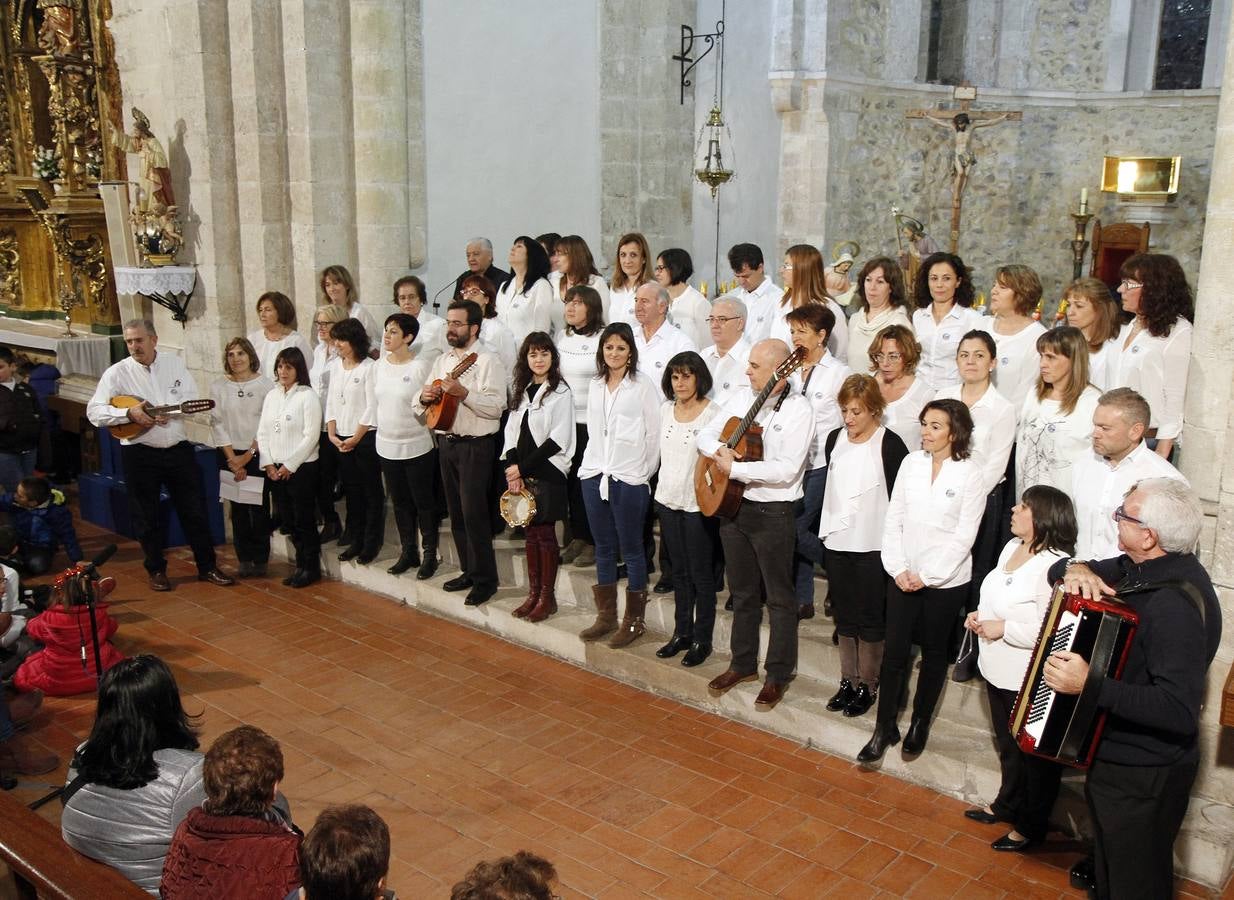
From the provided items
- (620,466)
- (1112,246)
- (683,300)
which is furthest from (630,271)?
(1112,246)

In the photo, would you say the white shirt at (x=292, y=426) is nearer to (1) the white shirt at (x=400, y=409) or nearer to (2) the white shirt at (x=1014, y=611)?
(1) the white shirt at (x=400, y=409)

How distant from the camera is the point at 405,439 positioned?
7.62 m

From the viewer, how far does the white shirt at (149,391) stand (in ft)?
25.7

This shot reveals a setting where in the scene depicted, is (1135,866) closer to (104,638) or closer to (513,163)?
(104,638)

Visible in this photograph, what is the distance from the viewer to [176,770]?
355 cm

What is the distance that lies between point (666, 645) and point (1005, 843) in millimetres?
2237

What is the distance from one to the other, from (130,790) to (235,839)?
2.02 ft

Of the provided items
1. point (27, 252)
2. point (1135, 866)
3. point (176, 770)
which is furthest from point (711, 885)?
point (27, 252)

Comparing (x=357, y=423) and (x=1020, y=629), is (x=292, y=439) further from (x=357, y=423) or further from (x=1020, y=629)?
(x=1020, y=629)

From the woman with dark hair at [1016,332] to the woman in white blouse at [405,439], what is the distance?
144 inches

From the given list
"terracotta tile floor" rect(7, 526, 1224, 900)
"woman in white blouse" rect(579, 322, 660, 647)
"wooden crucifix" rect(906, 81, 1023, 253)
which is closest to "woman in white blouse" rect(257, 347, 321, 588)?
"terracotta tile floor" rect(7, 526, 1224, 900)

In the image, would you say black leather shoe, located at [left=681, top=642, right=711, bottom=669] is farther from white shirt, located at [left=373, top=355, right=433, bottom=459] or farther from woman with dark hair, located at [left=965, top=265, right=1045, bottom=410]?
white shirt, located at [left=373, top=355, right=433, bottom=459]

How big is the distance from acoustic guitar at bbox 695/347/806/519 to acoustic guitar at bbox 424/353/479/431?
1896 mm

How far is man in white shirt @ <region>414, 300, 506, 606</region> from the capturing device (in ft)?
23.1
